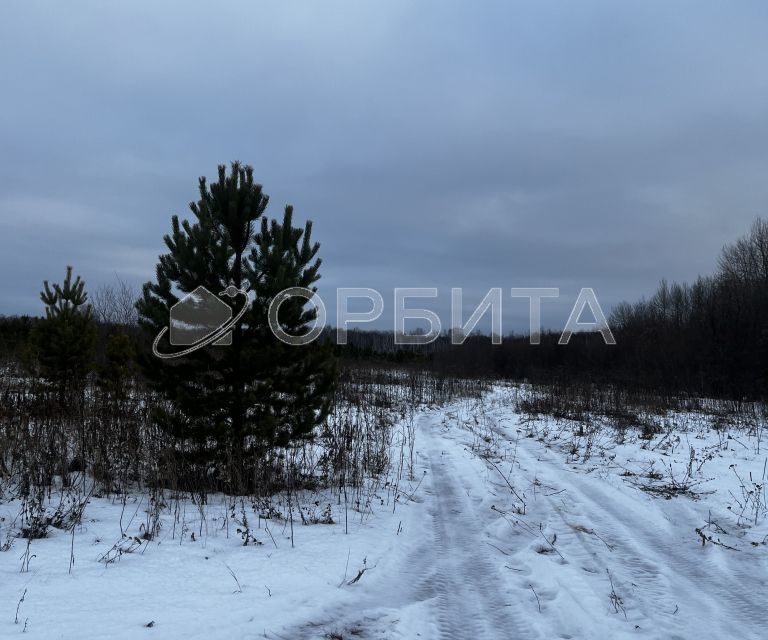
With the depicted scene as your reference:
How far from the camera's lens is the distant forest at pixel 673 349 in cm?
2225

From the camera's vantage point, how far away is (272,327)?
6.29 metres

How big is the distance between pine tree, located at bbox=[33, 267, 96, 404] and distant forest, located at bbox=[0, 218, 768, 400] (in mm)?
704

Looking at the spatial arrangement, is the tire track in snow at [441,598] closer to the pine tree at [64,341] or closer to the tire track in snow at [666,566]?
the tire track in snow at [666,566]

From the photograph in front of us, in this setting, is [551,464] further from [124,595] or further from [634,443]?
[124,595]

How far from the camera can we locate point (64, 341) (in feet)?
36.9

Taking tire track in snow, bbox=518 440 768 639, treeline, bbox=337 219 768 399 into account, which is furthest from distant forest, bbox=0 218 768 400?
tire track in snow, bbox=518 440 768 639

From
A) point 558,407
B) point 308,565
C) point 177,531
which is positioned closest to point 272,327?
point 177,531

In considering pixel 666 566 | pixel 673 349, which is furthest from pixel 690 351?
pixel 666 566

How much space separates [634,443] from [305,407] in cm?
706

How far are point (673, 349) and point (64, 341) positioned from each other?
2962 centimetres
